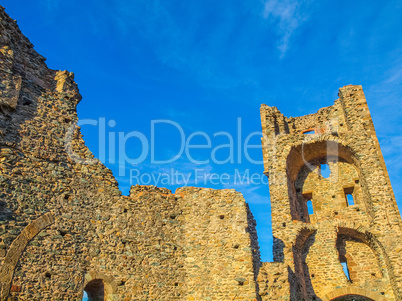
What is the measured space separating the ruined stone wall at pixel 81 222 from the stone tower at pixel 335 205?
14.2 feet

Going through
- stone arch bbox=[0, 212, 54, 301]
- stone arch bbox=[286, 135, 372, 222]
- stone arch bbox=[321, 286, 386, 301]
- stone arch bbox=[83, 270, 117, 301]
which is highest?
stone arch bbox=[286, 135, 372, 222]

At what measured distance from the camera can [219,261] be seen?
11453 mm

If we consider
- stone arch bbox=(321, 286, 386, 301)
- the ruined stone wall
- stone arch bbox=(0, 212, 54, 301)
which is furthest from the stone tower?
stone arch bbox=(0, 212, 54, 301)

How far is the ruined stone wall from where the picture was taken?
29.6 feet

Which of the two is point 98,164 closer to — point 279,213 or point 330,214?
point 279,213

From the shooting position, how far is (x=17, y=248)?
866cm

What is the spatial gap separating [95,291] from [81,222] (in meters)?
1.96

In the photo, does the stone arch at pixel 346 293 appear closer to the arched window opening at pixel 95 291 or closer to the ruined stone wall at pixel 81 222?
the ruined stone wall at pixel 81 222

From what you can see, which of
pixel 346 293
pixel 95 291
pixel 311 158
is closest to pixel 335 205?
pixel 311 158

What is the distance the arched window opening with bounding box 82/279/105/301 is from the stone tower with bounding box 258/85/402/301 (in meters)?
7.31

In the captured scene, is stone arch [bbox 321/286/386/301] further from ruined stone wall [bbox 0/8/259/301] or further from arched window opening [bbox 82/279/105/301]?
arched window opening [bbox 82/279/105/301]

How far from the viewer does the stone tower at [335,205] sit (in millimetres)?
16453

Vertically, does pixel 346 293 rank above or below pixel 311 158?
below

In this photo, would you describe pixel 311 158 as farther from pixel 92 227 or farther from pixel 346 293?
pixel 92 227
